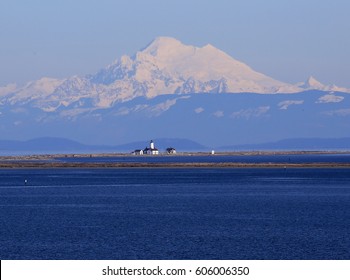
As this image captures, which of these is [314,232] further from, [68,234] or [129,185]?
[129,185]

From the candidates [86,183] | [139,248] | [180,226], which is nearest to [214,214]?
[180,226]

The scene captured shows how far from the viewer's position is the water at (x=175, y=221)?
4806 cm

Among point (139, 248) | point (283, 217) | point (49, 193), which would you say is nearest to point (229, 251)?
point (139, 248)

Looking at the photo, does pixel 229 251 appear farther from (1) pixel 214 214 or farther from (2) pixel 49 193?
(2) pixel 49 193

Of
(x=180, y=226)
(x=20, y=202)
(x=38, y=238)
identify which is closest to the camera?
(x=38, y=238)

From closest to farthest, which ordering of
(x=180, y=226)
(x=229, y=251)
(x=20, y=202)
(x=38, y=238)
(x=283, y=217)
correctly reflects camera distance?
(x=229, y=251)
(x=38, y=238)
(x=180, y=226)
(x=283, y=217)
(x=20, y=202)

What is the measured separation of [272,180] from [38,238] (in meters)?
70.6

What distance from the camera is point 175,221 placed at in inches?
2506

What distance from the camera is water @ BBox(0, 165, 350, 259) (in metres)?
48.1

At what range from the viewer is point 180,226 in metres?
60.2
